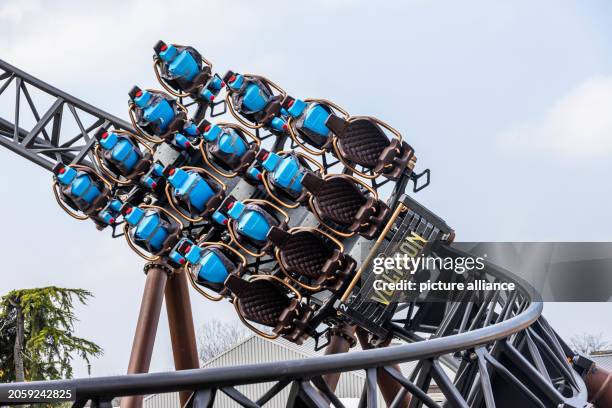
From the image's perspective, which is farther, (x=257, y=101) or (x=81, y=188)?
(x=81, y=188)

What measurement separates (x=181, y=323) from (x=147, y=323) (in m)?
0.78

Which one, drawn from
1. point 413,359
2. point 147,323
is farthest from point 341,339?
point 413,359

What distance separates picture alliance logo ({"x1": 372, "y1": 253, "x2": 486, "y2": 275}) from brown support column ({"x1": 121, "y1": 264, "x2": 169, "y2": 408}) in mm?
2261

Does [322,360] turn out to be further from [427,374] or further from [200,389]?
[427,374]

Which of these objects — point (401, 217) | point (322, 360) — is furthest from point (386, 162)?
point (322, 360)

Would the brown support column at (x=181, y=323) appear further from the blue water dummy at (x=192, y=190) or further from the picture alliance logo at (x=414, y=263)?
the picture alliance logo at (x=414, y=263)

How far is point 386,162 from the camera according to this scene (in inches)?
364

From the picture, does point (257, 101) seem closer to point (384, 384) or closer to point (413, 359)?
point (384, 384)

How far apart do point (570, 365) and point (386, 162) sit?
2600mm

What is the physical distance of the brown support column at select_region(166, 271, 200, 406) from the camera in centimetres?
984

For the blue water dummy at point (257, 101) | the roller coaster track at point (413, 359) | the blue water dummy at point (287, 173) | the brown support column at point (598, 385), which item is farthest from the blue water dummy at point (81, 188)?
the brown support column at point (598, 385)

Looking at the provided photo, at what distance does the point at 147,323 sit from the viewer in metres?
9.34

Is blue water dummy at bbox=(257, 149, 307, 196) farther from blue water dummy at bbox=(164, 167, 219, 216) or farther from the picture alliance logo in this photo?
the picture alliance logo

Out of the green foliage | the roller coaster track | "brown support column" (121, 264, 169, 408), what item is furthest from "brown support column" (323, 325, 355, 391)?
the green foliage
